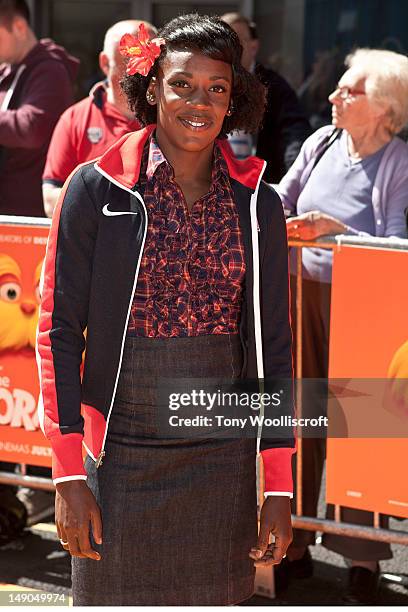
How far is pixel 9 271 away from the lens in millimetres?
4609

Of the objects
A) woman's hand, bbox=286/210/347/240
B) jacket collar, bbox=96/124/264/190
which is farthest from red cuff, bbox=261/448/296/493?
woman's hand, bbox=286/210/347/240

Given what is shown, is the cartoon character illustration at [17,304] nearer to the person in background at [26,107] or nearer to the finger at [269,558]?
the person in background at [26,107]

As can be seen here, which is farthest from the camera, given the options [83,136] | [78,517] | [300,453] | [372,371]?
[83,136]

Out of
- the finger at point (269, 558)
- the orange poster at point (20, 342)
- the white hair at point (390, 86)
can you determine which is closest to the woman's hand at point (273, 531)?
the finger at point (269, 558)

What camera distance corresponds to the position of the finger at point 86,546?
268cm

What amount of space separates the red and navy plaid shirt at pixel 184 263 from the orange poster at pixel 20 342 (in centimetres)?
183

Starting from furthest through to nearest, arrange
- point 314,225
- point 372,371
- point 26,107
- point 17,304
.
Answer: point 26,107
point 17,304
point 314,225
point 372,371

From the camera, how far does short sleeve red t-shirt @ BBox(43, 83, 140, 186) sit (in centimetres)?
504

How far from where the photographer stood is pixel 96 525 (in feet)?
8.87

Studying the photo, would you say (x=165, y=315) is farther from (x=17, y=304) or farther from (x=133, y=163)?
(x=17, y=304)

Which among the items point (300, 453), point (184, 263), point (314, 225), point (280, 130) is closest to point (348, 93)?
point (314, 225)

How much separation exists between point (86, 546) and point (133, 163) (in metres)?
0.96

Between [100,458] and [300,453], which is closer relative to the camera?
[100,458]

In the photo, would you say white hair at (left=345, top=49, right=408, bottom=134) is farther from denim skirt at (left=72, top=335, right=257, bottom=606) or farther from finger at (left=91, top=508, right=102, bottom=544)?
finger at (left=91, top=508, right=102, bottom=544)
